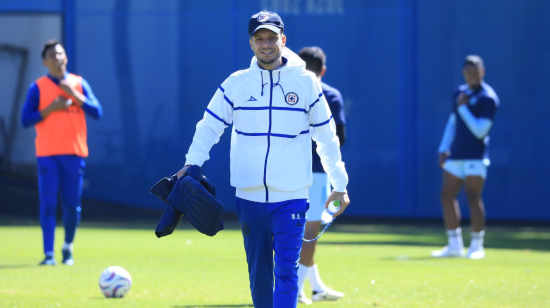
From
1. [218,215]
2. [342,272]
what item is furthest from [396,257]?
[218,215]

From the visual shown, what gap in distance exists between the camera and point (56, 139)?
9727 mm

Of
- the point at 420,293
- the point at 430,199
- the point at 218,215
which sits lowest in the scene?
the point at 430,199

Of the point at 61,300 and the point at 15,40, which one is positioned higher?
the point at 15,40

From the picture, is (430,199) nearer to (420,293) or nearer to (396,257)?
(396,257)

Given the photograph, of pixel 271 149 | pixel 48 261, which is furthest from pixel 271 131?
pixel 48 261

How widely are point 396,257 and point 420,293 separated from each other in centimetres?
330

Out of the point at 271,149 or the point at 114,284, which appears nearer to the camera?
the point at 271,149

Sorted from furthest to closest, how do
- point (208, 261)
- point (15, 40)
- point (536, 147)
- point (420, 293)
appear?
point (15, 40) < point (536, 147) < point (208, 261) < point (420, 293)

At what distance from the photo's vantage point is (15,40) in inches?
736

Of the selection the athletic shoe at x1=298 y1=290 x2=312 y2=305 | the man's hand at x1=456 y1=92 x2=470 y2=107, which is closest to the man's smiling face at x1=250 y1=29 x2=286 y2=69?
the athletic shoe at x1=298 y1=290 x2=312 y2=305

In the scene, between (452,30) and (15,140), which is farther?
(15,140)

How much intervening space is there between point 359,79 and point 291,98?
12.3 m

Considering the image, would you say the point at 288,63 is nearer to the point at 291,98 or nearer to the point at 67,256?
the point at 291,98

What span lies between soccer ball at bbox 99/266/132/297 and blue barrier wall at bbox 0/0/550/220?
10.2 meters
